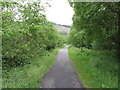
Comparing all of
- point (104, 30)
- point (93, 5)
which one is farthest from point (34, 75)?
point (104, 30)

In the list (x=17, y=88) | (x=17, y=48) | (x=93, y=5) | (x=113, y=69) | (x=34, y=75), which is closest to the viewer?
(x=17, y=88)

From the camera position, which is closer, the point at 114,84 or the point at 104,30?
the point at 114,84

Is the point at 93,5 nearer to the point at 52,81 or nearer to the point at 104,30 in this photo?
the point at 104,30

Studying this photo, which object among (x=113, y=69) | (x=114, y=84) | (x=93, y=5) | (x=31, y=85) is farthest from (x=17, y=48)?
(x=113, y=69)

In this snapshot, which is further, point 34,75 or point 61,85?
point 34,75

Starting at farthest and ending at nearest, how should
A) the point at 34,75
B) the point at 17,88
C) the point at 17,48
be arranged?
the point at 34,75, the point at 17,48, the point at 17,88

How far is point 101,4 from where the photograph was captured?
4.98m

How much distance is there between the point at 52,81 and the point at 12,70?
2636 mm

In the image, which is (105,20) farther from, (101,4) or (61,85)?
(61,85)

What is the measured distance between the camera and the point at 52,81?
6.05 m

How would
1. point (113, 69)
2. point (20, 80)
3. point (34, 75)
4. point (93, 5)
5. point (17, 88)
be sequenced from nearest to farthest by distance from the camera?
point (17, 88)
point (93, 5)
point (20, 80)
point (34, 75)
point (113, 69)

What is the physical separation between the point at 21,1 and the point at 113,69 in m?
7.15

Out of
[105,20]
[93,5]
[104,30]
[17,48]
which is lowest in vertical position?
[17,48]

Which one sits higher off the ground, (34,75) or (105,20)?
(105,20)
